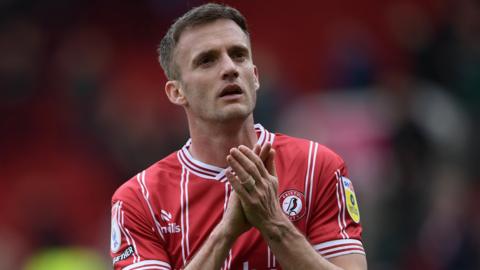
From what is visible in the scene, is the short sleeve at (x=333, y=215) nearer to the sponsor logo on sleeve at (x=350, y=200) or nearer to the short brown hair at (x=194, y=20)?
the sponsor logo on sleeve at (x=350, y=200)

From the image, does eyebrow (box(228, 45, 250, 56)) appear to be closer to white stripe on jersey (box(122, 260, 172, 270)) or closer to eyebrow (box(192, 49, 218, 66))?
eyebrow (box(192, 49, 218, 66))

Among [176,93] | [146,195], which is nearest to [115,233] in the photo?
[146,195]

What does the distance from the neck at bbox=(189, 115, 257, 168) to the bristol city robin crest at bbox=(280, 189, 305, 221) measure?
15.0 inches

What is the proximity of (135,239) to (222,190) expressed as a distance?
49cm

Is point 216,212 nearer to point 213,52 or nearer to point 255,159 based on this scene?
point 255,159

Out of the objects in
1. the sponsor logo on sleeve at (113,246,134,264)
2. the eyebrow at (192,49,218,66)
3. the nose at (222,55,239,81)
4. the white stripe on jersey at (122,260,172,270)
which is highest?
the eyebrow at (192,49,218,66)

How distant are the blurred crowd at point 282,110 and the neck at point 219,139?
4.41m

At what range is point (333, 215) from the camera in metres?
5.25

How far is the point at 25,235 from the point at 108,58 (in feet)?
9.30

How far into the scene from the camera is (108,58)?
14.0 meters

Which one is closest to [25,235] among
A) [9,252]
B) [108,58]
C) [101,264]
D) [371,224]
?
[9,252]

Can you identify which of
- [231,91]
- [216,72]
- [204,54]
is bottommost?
[231,91]

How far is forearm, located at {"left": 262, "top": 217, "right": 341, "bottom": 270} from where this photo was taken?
16.0 feet

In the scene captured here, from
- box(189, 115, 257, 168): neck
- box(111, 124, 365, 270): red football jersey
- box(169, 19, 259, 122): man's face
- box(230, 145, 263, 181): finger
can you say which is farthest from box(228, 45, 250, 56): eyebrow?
box(230, 145, 263, 181): finger
